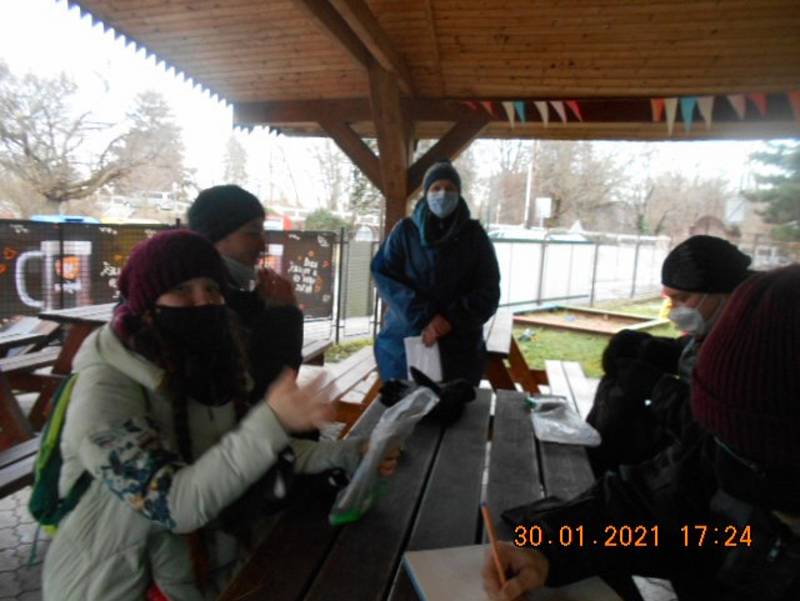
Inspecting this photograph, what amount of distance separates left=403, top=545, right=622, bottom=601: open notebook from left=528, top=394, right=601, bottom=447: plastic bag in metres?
0.83

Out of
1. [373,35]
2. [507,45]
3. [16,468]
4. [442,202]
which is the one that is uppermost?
[507,45]

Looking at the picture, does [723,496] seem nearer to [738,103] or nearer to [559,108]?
[559,108]

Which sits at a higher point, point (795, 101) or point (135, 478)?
point (795, 101)

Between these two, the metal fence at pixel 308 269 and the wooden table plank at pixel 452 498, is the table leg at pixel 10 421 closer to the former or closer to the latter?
the metal fence at pixel 308 269

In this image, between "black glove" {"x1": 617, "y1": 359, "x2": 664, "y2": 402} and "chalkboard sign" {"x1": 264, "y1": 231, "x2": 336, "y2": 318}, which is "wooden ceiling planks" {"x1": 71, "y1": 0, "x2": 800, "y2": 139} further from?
"black glove" {"x1": 617, "y1": 359, "x2": 664, "y2": 402}

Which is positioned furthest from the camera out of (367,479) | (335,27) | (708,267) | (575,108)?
(575,108)

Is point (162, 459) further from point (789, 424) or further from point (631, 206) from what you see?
point (631, 206)

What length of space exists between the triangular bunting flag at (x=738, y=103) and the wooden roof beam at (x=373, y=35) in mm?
2817

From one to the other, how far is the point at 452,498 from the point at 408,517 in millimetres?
168

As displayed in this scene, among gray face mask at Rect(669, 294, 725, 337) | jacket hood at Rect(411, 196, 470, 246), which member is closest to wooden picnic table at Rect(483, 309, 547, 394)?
jacket hood at Rect(411, 196, 470, 246)

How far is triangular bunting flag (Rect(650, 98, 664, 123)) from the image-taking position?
453 cm

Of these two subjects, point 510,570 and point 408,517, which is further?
point 408,517

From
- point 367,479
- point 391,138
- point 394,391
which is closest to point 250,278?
point 394,391

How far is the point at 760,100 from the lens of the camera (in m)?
4.32
